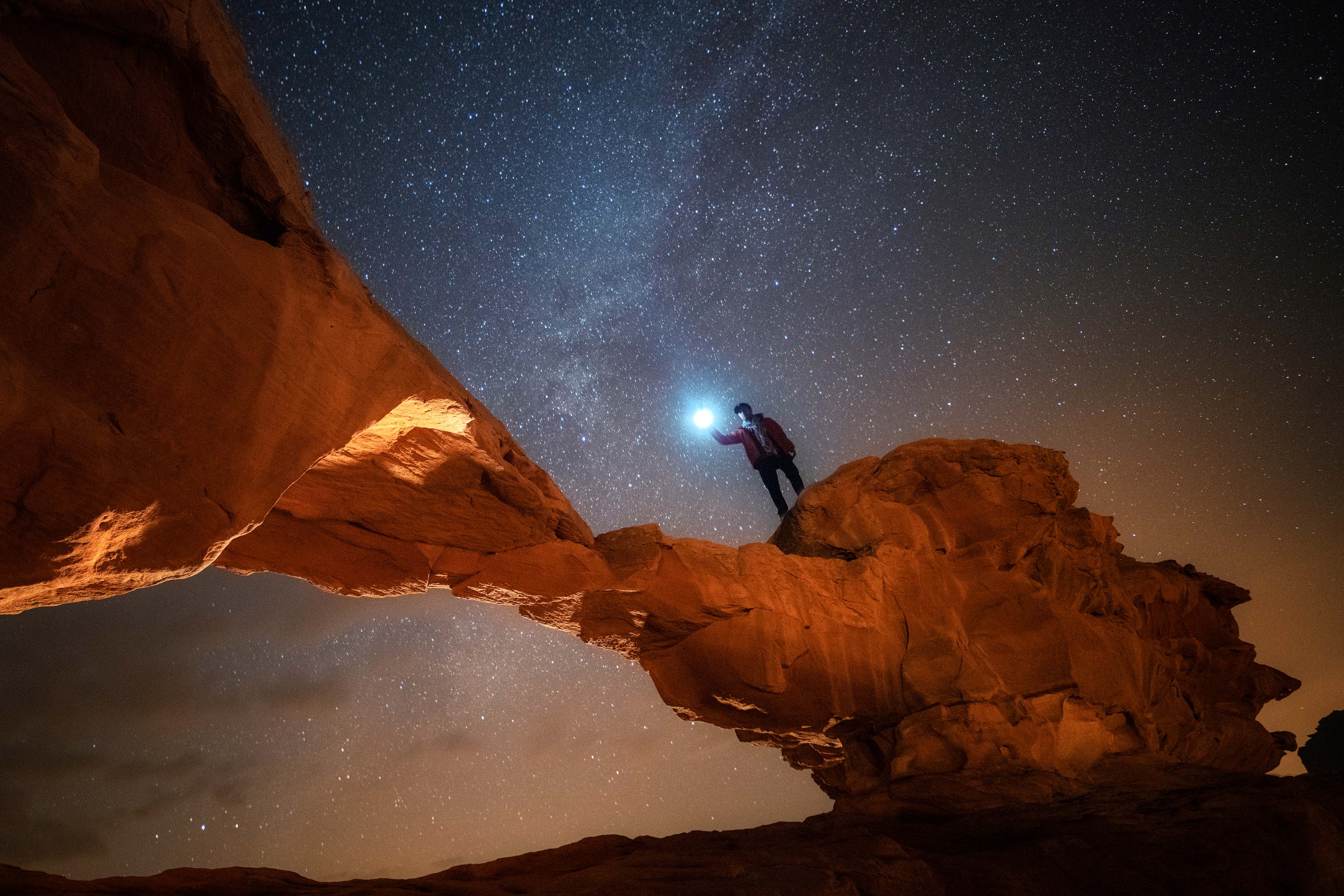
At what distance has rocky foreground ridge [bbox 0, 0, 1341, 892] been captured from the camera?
3988mm

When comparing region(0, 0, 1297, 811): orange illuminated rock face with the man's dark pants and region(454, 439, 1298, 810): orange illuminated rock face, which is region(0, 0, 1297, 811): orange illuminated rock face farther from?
the man's dark pants

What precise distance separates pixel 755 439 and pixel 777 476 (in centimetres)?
102

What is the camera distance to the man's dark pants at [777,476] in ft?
44.0

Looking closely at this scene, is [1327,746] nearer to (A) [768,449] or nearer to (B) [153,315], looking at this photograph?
(A) [768,449]

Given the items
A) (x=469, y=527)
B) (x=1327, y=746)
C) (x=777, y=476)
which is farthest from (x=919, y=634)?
(x=1327, y=746)

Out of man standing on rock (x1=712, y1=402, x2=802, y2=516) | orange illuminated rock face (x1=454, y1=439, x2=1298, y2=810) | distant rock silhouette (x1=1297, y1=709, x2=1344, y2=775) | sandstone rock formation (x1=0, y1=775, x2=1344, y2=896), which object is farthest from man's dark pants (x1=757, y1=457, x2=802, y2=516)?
distant rock silhouette (x1=1297, y1=709, x2=1344, y2=775)

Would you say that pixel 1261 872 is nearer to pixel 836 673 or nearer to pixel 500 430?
pixel 836 673

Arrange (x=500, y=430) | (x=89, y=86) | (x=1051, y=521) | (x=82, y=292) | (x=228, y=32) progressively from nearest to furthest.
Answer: (x=82, y=292)
(x=89, y=86)
(x=228, y=32)
(x=500, y=430)
(x=1051, y=521)

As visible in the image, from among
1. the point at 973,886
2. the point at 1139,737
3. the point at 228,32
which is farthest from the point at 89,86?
the point at 1139,737

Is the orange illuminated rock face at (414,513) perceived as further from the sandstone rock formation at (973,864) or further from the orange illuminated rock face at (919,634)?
the sandstone rock formation at (973,864)

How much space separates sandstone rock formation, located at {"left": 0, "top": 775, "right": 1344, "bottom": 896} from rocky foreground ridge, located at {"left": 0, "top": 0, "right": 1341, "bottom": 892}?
0.09m

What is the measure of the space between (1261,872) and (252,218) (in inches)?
389

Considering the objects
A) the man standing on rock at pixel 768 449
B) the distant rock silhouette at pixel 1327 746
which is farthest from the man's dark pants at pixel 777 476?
the distant rock silhouette at pixel 1327 746

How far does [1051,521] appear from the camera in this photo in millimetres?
10664
